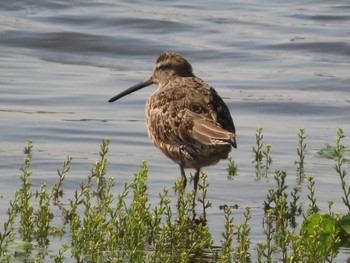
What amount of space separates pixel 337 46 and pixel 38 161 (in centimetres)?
837

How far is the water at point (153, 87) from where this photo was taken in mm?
10797

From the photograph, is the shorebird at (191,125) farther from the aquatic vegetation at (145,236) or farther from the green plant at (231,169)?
the aquatic vegetation at (145,236)

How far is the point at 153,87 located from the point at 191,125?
6367mm


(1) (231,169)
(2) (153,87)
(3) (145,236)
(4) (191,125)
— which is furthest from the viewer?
(2) (153,87)

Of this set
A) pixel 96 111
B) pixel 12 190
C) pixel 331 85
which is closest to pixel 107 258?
pixel 12 190

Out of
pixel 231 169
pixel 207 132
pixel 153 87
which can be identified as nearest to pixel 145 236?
pixel 207 132

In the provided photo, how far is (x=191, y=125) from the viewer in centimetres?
966

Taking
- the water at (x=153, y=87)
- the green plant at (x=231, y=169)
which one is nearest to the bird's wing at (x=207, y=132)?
the water at (x=153, y=87)

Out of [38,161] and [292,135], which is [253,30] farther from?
[38,161]

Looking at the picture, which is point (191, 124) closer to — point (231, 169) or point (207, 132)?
point (207, 132)

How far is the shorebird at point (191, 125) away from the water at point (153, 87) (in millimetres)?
357

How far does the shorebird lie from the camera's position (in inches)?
372

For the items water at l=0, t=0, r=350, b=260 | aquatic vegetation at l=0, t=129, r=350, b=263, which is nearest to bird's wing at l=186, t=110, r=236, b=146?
water at l=0, t=0, r=350, b=260

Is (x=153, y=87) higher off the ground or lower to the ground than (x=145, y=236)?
higher
